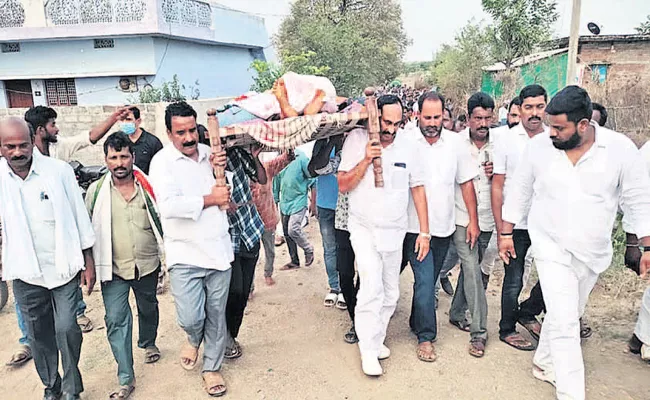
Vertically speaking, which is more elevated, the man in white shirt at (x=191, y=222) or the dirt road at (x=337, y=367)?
the man in white shirt at (x=191, y=222)

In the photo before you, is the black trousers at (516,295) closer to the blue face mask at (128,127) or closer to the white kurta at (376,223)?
the white kurta at (376,223)

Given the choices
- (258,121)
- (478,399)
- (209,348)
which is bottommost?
(478,399)

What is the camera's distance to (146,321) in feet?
12.9

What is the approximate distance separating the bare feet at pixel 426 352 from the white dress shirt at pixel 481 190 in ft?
3.20

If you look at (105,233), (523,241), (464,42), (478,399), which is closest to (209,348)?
(105,233)

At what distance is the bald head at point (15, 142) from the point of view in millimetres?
2975

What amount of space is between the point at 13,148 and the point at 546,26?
17942mm

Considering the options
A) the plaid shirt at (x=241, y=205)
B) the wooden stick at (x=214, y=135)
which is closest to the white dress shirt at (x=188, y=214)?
the wooden stick at (x=214, y=135)

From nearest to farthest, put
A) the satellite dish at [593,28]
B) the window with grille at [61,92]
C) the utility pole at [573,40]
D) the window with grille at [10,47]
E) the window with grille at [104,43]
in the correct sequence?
the utility pole at [573,40]
the satellite dish at [593,28]
the window with grille at [104,43]
the window with grille at [10,47]
the window with grille at [61,92]

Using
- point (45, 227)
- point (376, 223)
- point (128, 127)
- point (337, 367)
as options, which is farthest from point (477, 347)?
point (128, 127)

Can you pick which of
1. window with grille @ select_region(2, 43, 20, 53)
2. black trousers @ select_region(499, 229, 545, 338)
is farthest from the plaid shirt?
window with grille @ select_region(2, 43, 20, 53)

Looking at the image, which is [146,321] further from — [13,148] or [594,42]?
[594,42]

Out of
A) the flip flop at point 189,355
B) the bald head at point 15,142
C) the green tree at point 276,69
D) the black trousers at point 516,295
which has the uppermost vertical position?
the green tree at point 276,69

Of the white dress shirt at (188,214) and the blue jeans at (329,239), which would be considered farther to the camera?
the blue jeans at (329,239)
